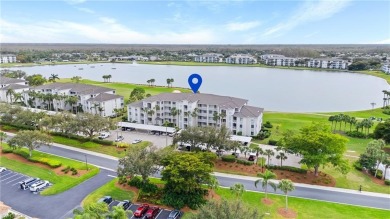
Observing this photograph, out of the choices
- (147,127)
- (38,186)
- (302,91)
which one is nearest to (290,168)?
(147,127)

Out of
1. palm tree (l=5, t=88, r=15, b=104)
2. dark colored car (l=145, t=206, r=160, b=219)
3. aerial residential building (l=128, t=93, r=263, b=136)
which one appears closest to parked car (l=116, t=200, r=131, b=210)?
dark colored car (l=145, t=206, r=160, b=219)

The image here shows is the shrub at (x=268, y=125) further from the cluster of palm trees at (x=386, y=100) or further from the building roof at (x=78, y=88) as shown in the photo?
the cluster of palm trees at (x=386, y=100)

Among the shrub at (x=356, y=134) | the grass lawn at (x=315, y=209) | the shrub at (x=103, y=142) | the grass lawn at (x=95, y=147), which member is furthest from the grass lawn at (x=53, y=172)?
the shrub at (x=356, y=134)

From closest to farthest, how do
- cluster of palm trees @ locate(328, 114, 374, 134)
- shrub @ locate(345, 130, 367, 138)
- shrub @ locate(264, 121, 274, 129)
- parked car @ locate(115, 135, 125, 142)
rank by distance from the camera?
parked car @ locate(115, 135, 125, 142) → cluster of palm trees @ locate(328, 114, 374, 134) → shrub @ locate(345, 130, 367, 138) → shrub @ locate(264, 121, 274, 129)

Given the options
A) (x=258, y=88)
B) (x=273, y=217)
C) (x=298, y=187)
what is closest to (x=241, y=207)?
(x=273, y=217)

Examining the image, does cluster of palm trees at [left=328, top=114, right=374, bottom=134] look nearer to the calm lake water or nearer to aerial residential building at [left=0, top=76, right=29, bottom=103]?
the calm lake water

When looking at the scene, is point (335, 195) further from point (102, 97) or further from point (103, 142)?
point (102, 97)

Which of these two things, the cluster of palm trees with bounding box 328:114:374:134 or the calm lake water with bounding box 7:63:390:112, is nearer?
the cluster of palm trees with bounding box 328:114:374:134
